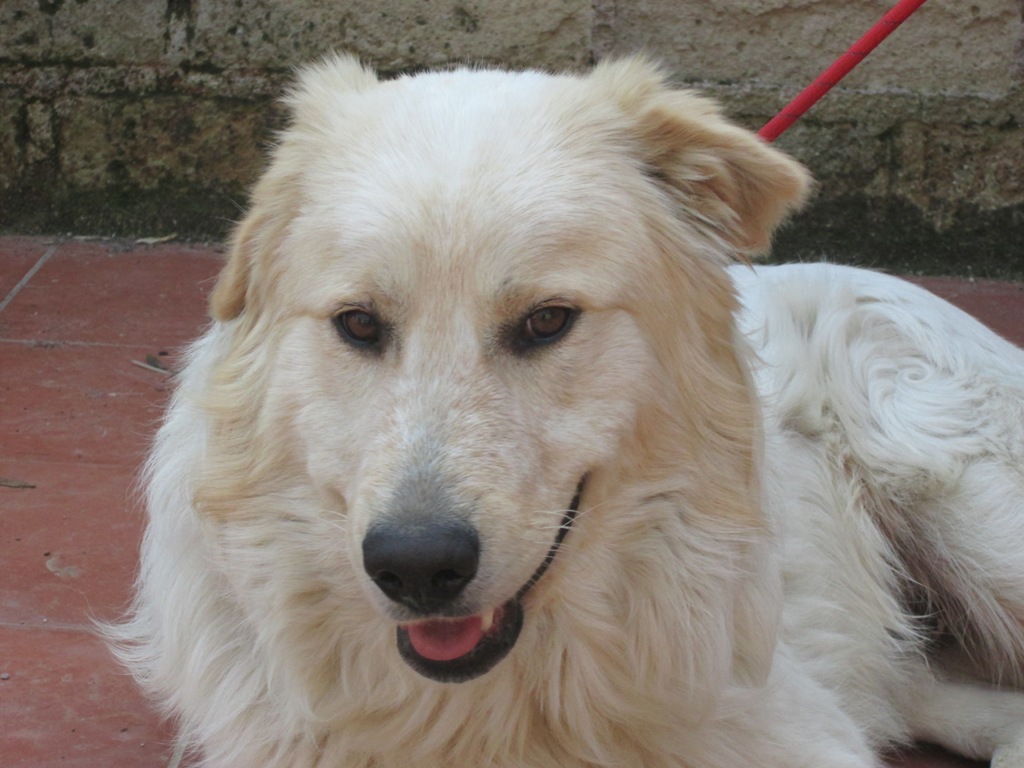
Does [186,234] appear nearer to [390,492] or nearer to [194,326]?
[194,326]

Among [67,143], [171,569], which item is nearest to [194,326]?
[67,143]

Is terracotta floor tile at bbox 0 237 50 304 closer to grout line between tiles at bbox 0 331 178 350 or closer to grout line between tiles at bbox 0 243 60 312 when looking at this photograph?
grout line between tiles at bbox 0 243 60 312

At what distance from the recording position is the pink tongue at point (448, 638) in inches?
92.0

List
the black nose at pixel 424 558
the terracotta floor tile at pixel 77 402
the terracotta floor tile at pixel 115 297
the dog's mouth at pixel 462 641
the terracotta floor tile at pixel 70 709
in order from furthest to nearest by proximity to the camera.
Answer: the terracotta floor tile at pixel 115 297
the terracotta floor tile at pixel 77 402
the terracotta floor tile at pixel 70 709
the dog's mouth at pixel 462 641
the black nose at pixel 424 558

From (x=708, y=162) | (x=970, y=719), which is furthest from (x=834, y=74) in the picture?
(x=970, y=719)

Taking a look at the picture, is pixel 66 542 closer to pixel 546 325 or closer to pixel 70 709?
pixel 70 709

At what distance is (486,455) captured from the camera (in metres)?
2.23

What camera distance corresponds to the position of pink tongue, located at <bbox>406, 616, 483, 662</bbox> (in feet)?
7.67

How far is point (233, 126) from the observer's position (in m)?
5.99

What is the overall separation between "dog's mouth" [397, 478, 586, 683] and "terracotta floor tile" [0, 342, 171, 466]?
2.27 m

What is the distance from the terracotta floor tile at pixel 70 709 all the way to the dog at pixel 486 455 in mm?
117

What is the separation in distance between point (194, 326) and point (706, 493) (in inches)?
131

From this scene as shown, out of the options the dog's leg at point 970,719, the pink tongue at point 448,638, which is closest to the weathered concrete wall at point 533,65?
the dog's leg at point 970,719

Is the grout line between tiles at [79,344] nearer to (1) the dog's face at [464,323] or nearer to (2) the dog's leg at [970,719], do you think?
(1) the dog's face at [464,323]
